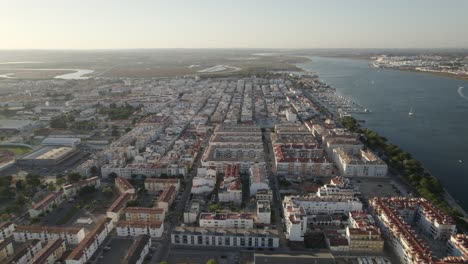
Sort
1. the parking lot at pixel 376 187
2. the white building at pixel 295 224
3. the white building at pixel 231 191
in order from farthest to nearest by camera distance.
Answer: the parking lot at pixel 376 187 → the white building at pixel 231 191 → the white building at pixel 295 224

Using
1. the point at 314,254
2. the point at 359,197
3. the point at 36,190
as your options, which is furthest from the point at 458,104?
the point at 36,190

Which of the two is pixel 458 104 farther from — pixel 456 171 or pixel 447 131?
pixel 456 171

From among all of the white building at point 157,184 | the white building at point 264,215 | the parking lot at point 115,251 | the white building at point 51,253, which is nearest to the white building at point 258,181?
the white building at point 264,215

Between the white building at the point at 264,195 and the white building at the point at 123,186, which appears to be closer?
the white building at the point at 264,195

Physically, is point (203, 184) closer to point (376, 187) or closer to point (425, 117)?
point (376, 187)

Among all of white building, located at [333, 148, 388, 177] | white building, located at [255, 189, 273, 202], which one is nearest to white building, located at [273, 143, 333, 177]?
white building, located at [333, 148, 388, 177]

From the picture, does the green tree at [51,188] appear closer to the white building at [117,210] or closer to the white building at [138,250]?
the white building at [117,210]

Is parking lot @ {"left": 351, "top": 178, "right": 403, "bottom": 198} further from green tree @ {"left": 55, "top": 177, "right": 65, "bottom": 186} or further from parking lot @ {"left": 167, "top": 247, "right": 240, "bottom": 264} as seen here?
green tree @ {"left": 55, "top": 177, "right": 65, "bottom": 186}

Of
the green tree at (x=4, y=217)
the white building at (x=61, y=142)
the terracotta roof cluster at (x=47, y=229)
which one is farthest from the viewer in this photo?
the white building at (x=61, y=142)
